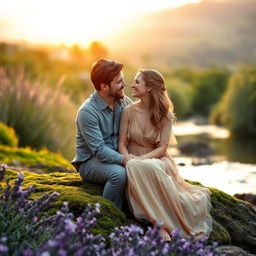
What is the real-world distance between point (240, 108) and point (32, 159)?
32704 millimetres

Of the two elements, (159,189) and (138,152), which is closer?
(159,189)

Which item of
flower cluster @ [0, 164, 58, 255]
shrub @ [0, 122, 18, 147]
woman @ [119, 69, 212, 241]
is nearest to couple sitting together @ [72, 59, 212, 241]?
woman @ [119, 69, 212, 241]

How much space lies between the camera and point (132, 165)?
483cm

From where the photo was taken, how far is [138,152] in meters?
5.34

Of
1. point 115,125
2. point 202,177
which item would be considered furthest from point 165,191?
point 202,177

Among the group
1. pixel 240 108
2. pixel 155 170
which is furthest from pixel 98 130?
pixel 240 108

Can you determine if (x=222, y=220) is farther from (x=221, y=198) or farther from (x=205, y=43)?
(x=205, y=43)

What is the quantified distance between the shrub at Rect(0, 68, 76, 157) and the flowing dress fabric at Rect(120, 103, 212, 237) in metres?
6.88

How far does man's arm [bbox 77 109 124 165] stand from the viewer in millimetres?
4957

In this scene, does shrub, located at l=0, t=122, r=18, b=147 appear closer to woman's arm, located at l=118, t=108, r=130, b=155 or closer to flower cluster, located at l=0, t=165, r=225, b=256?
woman's arm, located at l=118, t=108, r=130, b=155

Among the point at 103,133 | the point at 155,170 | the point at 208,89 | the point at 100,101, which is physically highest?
the point at 100,101

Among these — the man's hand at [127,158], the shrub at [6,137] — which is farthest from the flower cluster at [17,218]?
the shrub at [6,137]

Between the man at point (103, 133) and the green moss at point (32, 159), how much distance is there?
3873 millimetres

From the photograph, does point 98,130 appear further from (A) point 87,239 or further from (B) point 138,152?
(A) point 87,239
